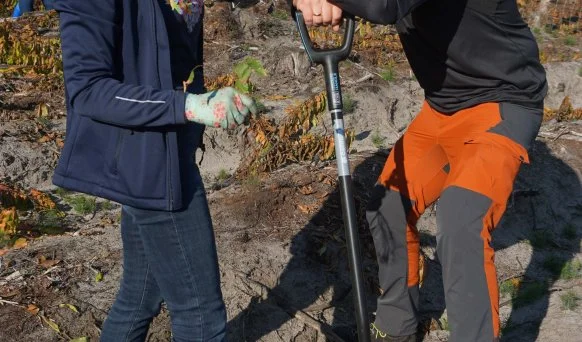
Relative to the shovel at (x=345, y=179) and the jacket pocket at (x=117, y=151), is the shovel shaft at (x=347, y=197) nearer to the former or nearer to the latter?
the shovel at (x=345, y=179)

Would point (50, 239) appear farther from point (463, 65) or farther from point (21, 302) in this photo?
point (463, 65)

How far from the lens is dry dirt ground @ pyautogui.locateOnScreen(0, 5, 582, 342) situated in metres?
4.26

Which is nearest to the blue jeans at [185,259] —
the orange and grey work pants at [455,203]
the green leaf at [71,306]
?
the orange and grey work pants at [455,203]

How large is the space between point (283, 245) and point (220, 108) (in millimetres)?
2571

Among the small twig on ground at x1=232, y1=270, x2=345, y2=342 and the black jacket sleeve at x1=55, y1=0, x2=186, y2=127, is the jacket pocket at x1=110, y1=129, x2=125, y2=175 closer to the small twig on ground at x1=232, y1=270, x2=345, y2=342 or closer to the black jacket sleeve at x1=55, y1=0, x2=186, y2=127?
the black jacket sleeve at x1=55, y1=0, x2=186, y2=127

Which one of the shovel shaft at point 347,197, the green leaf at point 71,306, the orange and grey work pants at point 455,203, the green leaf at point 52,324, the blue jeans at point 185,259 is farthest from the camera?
the green leaf at point 71,306

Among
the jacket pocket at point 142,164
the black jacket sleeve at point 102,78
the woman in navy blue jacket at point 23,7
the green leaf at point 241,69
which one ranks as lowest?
the woman in navy blue jacket at point 23,7

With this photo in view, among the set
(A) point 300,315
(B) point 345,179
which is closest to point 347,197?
(B) point 345,179

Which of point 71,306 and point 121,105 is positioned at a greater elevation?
point 121,105

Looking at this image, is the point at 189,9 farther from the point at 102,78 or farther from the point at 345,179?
the point at 345,179

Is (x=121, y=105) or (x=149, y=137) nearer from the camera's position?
(x=121, y=105)

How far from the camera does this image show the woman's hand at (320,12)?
3137mm

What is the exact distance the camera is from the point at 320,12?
10.4 ft

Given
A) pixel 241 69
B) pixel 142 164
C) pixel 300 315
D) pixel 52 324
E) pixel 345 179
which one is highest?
pixel 241 69
